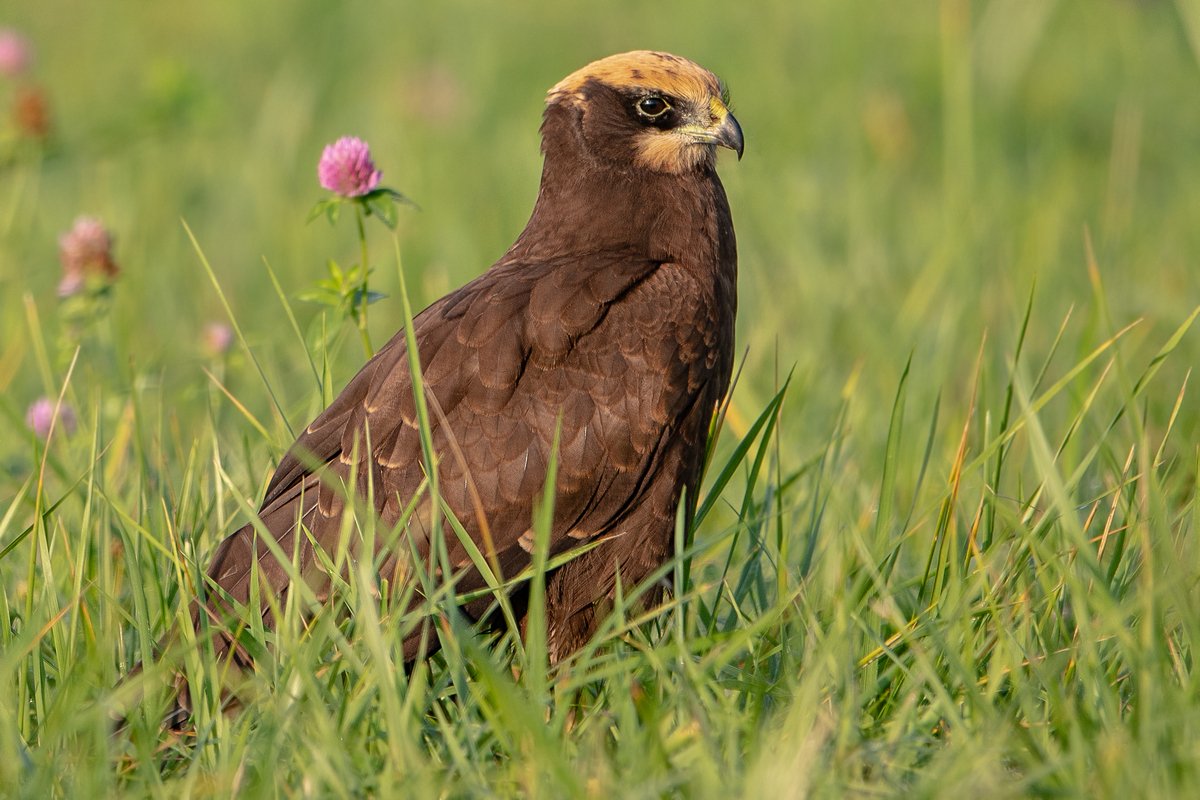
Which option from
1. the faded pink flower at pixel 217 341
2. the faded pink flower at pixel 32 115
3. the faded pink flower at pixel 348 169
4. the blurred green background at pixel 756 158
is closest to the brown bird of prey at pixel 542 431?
the faded pink flower at pixel 348 169

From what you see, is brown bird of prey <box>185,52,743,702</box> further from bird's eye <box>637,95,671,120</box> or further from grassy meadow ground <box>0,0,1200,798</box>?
bird's eye <box>637,95,671,120</box>

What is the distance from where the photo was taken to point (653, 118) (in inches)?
171

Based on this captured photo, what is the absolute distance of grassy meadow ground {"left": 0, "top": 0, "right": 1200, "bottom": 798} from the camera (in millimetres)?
2949

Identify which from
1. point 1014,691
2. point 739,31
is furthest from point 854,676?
point 739,31

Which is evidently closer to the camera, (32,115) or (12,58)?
(32,115)

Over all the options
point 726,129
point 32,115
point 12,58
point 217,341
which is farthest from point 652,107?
point 12,58

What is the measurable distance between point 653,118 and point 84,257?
1.81 m

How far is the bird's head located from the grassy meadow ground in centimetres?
83

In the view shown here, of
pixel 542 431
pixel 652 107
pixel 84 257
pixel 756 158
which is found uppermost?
pixel 652 107

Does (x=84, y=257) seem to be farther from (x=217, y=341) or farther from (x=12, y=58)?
(x=12, y=58)

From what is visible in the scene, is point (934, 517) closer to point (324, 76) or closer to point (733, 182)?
point (733, 182)

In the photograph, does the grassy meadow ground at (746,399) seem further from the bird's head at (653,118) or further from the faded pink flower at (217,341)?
the bird's head at (653,118)

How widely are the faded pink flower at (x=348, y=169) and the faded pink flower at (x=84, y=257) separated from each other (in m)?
1.18

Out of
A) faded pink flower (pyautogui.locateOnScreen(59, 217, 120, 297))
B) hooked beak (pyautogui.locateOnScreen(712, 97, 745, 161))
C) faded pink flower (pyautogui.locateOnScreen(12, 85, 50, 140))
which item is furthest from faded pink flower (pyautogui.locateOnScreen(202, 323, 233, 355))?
hooked beak (pyautogui.locateOnScreen(712, 97, 745, 161))
